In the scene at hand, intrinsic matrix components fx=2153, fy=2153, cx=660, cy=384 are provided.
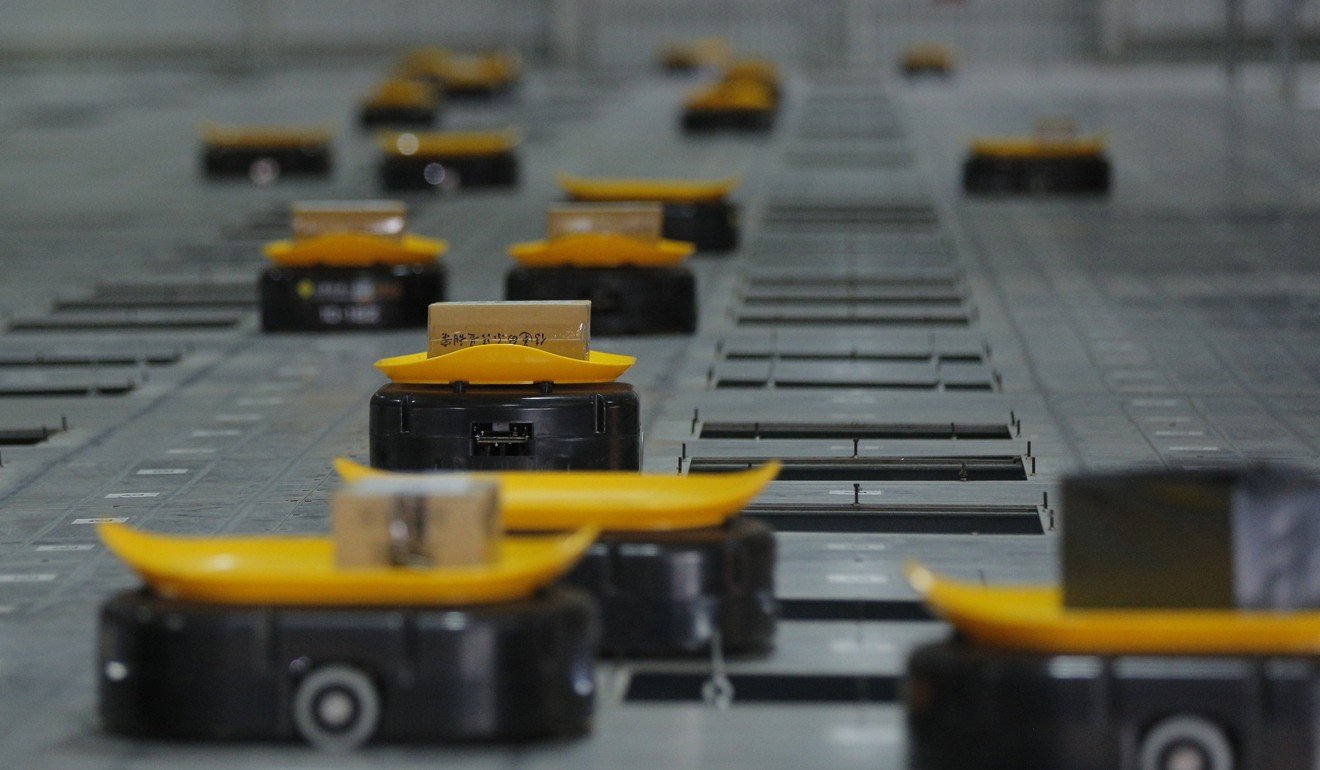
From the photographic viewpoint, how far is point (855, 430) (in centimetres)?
1170

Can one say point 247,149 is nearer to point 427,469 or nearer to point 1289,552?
point 427,469

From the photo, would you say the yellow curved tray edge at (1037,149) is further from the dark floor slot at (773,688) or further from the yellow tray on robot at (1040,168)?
the dark floor slot at (773,688)

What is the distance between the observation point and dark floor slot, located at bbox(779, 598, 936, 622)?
7461 millimetres

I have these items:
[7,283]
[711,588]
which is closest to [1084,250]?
[7,283]

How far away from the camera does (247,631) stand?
225 inches

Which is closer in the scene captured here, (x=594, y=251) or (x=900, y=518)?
(x=900, y=518)

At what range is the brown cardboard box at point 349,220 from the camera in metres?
15.3

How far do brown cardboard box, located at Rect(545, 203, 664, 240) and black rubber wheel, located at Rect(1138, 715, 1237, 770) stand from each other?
989 cm

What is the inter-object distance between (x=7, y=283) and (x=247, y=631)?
14.2 metres

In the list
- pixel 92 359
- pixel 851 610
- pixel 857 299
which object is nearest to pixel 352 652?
pixel 851 610

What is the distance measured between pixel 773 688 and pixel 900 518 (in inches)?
108

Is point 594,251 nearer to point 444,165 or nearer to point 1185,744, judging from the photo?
point 1185,744

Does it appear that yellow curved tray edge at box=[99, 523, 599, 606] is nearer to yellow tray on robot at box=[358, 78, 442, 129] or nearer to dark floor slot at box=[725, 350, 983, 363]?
dark floor slot at box=[725, 350, 983, 363]

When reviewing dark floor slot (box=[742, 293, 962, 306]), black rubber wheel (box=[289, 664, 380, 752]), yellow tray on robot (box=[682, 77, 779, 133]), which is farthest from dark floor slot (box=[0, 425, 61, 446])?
yellow tray on robot (box=[682, 77, 779, 133])
